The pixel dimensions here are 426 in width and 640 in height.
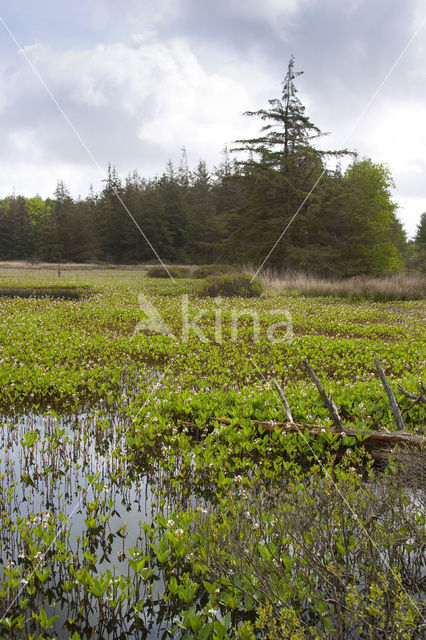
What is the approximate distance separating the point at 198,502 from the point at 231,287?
20051 mm

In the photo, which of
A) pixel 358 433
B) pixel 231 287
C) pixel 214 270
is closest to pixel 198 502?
pixel 358 433

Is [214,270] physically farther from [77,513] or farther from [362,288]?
[77,513]

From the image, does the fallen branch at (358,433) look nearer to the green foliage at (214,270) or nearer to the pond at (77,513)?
the pond at (77,513)

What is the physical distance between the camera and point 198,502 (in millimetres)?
4184

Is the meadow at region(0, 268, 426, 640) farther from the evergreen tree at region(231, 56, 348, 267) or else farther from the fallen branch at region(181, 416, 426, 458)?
the evergreen tree at region(231, 56, 348, 267)

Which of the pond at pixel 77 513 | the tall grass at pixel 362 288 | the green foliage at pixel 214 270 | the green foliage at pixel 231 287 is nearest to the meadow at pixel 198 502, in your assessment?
the pond at pixel 77 513

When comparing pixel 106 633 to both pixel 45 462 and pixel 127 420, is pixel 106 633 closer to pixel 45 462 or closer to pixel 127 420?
pixel 45 462

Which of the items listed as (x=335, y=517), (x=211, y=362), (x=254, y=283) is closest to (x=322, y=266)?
(x=254, y=283)

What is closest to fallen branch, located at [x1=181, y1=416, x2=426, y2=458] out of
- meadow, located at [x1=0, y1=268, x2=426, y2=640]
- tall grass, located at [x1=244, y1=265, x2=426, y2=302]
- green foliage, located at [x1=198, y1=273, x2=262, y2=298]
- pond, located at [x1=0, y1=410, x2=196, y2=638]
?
meadow, located at [x1=0, y1=268, x2=426, y2=640]

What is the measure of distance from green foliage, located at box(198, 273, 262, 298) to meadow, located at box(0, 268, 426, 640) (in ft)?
43.5

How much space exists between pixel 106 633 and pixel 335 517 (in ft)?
5.79

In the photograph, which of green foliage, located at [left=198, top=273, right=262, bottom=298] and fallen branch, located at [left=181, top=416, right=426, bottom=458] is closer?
fallen branch, located at [left=181, top=416, right=426, bottom=458]

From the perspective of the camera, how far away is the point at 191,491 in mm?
4371

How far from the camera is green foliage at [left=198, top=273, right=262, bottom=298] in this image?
2344 centimetres
